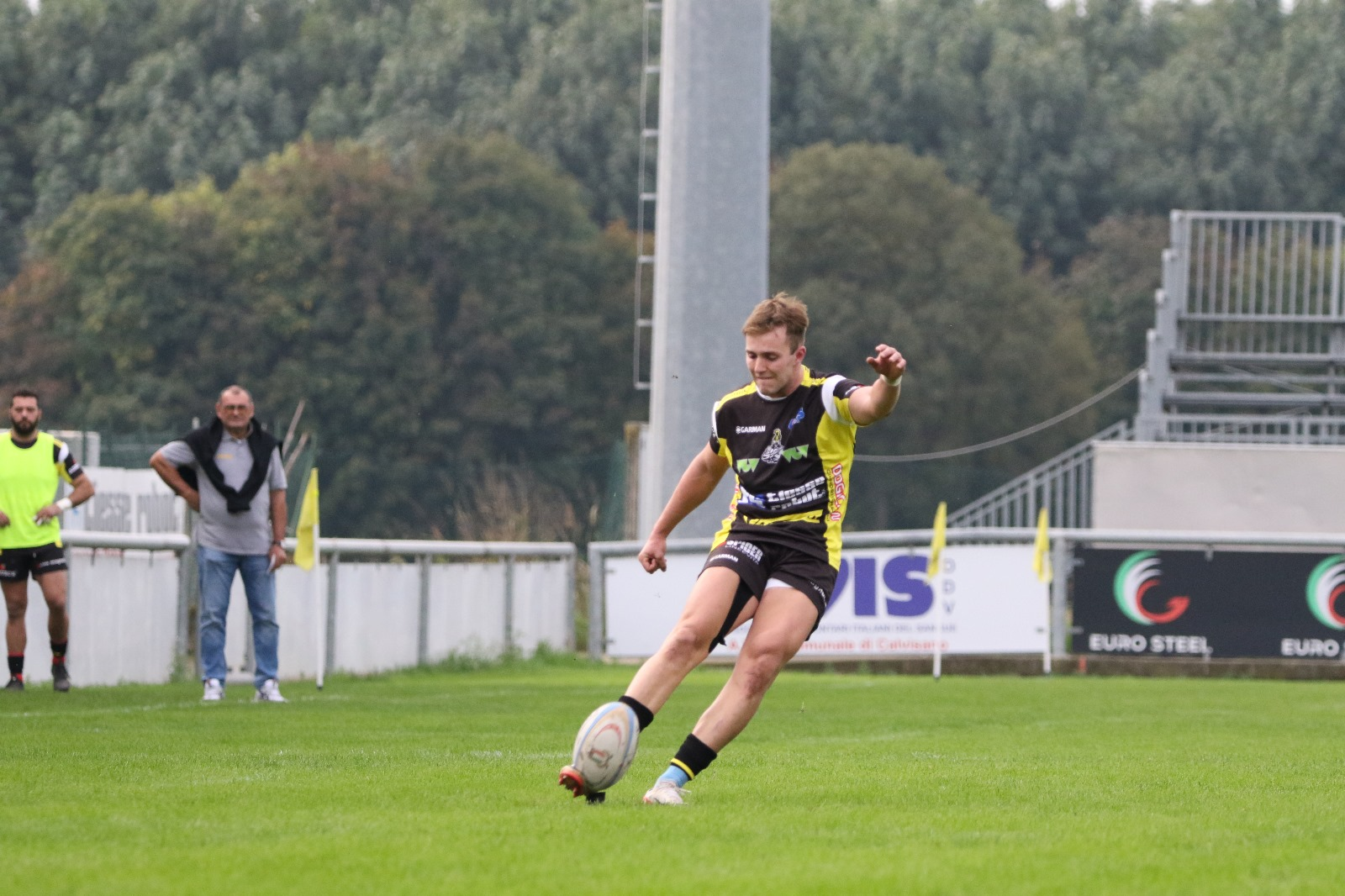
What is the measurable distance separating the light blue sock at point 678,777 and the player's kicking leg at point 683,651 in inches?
7.2

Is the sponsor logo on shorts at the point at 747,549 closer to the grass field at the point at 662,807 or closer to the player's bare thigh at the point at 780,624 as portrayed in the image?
the player's bare thigh at the point at 780,624

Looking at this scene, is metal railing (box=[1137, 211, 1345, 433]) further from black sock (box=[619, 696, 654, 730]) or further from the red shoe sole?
the red shoe sole

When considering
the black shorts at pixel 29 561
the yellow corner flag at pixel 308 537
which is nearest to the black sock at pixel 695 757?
the black shorts at pixel 29 561

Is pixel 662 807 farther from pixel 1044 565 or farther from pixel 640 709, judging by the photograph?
pixel 1044 565

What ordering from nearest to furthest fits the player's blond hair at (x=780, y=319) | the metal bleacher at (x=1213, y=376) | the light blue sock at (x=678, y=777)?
the light blue sock at (x=678, y=777) → the player's blond hair at (x=780, y=319) → the metal bleacher at (x=1213, y=376)

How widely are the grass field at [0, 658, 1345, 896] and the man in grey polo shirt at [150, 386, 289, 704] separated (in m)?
0.91

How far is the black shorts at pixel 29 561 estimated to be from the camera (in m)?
14.1

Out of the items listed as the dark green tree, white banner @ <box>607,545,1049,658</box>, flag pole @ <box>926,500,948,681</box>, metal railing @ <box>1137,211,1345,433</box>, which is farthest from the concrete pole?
the dark green tree

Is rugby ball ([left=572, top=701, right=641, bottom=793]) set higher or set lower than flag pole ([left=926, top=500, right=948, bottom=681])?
higher

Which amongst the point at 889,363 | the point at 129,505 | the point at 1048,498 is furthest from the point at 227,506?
the point at 1048,498

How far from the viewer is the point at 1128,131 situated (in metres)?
73.9

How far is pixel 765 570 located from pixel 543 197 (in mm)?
55189

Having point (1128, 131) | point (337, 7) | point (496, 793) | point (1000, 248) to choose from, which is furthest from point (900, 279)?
point (496, 793)

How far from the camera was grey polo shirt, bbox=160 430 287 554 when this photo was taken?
Result: 14.0 meters
